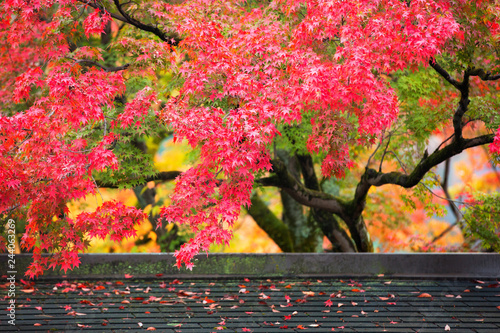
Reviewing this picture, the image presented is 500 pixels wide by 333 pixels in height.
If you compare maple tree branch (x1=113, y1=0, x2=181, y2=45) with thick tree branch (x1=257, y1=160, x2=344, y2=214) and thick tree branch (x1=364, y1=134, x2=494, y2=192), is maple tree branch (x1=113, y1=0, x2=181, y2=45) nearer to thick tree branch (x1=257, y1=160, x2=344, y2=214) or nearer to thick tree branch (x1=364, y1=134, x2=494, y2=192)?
thick tree branch (x1=257, y1=160, x2=344, y2=214)

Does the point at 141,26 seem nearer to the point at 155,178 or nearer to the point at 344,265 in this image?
the point at 155,178

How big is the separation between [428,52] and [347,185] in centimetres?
865

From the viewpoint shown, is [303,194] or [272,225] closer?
[303,194]

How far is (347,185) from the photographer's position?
13742 mm

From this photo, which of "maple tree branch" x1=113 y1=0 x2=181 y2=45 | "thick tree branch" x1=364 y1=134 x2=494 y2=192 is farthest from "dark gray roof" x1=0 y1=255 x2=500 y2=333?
"maple tree branch" x1=113 y1=0 x2=181 y2=45

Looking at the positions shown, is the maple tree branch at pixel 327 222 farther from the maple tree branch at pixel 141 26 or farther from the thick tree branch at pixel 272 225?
the maple tree branch at pixel 141 26

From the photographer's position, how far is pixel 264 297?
7.45m

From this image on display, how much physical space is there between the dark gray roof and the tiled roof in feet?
0.05

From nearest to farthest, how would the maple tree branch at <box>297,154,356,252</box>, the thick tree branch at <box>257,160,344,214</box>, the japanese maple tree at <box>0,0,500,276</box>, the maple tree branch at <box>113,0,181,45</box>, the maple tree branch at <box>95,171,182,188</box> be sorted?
the japanese maple tree at <box>0,0,500,276</box> → the maple tree branch at <box>113,0,181,45</box> → the maple tree branch at <box>95,171,182,188</box> → the thick tree branch at <box>257,160,344,214</box> → the maple tree branch at <box>297,154,356,252</box>

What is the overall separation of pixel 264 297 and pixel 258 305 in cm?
34

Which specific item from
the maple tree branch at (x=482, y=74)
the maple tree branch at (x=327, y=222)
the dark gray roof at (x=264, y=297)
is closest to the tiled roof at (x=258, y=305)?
the dark gray roof at (x=264, y=297)

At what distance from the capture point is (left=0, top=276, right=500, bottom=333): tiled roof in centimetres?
637

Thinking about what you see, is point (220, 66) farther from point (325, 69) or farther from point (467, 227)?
point (467, 227)

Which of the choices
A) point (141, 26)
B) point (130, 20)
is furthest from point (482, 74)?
point (130, 20)
